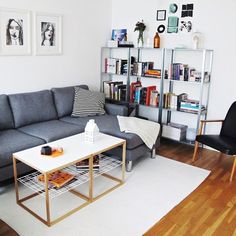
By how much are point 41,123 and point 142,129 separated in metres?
1.25

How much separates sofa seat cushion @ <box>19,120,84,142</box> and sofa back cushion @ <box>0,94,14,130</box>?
0.15m

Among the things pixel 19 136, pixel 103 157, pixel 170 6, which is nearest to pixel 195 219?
A: pixel 103 157

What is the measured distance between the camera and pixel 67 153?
2.53m

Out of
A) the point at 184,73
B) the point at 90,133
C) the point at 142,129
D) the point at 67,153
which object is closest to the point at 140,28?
the point at 184,73

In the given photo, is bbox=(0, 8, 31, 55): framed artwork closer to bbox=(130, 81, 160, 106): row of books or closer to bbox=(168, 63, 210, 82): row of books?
bbox=(130, 81, 160, 106): row of books

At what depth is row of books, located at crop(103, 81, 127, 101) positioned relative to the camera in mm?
4607

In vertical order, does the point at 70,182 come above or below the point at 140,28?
below

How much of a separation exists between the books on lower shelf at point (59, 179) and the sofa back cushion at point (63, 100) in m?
1.25

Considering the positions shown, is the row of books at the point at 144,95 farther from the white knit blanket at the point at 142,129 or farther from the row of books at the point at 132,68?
the white knit blanket at the point at 142,129

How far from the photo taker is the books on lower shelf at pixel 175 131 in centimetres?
409

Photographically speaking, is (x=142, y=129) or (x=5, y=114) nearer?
(x=5, y=114)

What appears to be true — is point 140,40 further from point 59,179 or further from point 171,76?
point 59,179

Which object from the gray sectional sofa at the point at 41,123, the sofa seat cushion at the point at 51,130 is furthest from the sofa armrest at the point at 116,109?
the sofa seat cushion at the point at 51,130

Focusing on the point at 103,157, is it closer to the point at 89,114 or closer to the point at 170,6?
the point at 89,114
